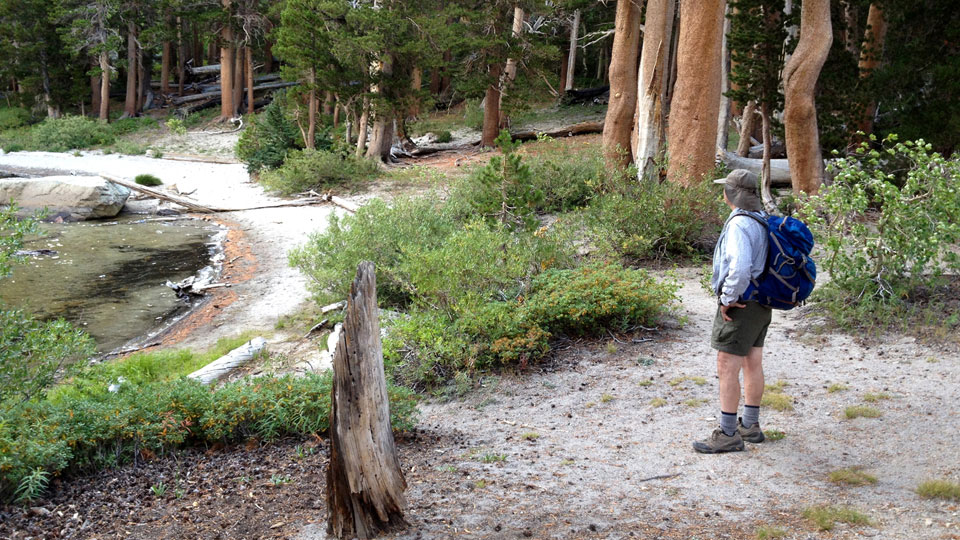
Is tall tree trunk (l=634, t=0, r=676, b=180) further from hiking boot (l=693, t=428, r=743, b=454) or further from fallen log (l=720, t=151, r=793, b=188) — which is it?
hiking boot (l=693, t=428, r=743, b=454)

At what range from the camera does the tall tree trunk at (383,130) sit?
22297mm

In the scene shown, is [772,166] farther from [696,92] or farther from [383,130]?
[383,130]

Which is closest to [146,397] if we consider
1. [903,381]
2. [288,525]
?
[288,525]

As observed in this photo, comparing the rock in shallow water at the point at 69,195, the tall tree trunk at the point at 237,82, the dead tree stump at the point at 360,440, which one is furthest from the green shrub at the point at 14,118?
the dead tree stump at the point at 360,440

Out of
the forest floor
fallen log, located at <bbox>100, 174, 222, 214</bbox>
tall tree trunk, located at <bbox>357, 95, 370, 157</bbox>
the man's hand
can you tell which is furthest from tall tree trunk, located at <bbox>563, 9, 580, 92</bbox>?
the man's hand

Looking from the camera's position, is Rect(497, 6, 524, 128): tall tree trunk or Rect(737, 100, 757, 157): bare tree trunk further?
Rect(497, 6, 524, 128): tall tree trunk

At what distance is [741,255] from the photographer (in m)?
4.70

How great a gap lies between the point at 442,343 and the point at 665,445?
255cm

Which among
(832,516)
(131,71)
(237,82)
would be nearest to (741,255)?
(832,516)

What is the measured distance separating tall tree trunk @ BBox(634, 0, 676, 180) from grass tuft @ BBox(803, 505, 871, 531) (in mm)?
9399

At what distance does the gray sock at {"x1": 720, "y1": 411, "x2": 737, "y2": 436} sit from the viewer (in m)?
4.97

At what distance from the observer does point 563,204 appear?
14.4m

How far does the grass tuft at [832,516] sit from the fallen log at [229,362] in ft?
20.1

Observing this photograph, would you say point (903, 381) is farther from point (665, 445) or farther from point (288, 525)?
point (288, 525)
